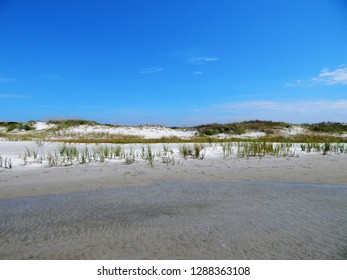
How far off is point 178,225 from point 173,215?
1.42 ft

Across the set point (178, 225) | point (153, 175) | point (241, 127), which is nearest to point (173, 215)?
point (178, 225)

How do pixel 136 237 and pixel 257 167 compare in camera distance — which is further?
pixel 257 167

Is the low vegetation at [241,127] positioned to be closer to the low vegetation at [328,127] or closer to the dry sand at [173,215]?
the low vegetation at [328,127]

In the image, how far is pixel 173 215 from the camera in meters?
4.02

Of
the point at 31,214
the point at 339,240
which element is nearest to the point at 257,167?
the point at 339,240

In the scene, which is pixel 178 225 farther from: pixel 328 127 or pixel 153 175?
pixel 328 127

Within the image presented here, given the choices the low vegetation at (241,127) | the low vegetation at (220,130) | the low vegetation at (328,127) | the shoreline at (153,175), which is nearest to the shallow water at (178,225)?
the shoreline at (153,175)

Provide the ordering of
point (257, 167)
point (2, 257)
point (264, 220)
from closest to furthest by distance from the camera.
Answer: point (2, 257)
point (264, 220)
point (257, 167)

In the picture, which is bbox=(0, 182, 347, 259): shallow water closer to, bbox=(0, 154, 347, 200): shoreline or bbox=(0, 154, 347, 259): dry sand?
bbox=(0, 154, 347, 259): dry sand

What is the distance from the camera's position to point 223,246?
296 centimetres

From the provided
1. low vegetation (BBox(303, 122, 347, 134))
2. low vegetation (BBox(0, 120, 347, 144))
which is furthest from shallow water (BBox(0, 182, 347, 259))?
low vegetation (BBox(303, 122, 347, 134))
